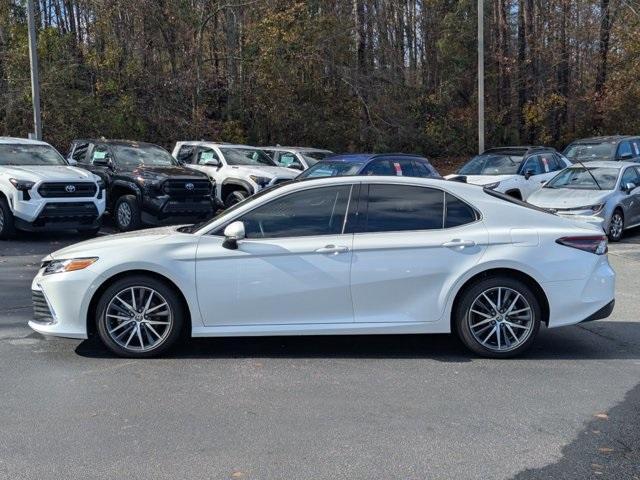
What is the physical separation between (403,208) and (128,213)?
9.77 meters

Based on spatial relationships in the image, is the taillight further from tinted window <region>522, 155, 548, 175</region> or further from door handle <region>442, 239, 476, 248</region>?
tinted window <region>522, 155, 548, 175</region>

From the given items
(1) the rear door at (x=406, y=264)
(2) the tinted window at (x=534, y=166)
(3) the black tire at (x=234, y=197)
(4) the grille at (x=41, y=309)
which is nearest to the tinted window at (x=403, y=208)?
(1) the rear door at (x=406, y=264)

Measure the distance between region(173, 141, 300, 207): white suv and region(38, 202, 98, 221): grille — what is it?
377 cm

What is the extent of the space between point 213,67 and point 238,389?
24926 millimetres

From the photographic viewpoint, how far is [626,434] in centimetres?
466

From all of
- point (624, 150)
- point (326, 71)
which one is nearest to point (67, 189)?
point (624, 150)

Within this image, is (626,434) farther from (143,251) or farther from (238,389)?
(143,251)

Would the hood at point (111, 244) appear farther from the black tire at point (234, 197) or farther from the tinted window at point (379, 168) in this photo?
the black tire at point (234, 197)

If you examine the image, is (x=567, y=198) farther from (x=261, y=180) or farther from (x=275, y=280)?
(x=275, y=280)

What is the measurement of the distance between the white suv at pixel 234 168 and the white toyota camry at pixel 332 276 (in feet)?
33.5

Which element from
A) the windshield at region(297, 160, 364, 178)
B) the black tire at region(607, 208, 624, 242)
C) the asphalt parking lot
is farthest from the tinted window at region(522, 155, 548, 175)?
the asphalt parking lot

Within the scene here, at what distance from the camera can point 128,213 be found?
1497cm

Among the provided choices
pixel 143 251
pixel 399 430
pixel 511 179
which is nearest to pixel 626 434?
pixel 399 430

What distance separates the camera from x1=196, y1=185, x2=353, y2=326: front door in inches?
239
